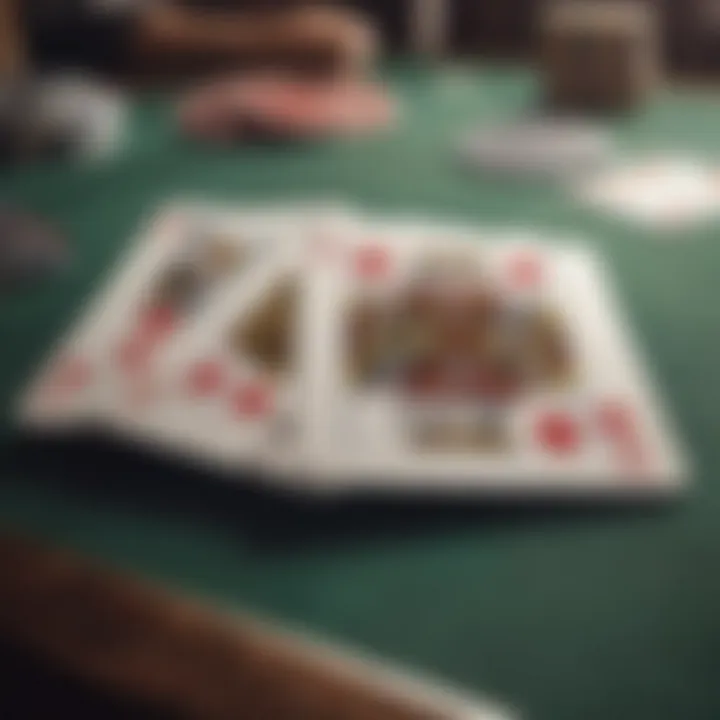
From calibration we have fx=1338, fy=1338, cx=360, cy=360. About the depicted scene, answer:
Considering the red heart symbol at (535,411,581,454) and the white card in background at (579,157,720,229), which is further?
the white card in background at (579,157,720,229)

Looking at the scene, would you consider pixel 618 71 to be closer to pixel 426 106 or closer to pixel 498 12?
pixel 426 106

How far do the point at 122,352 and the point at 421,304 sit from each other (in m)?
0.19

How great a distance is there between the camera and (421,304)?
0.85 m

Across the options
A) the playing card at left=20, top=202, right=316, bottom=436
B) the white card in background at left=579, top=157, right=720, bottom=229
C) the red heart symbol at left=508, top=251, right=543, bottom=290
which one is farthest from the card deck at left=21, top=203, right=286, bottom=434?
the white card in background at left=579, top=157, right=720, bottom=229

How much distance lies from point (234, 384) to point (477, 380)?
14 centimetres

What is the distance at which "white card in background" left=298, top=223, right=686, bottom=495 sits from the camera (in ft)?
2.23

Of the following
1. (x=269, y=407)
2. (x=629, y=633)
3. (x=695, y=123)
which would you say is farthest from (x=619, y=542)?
(x=695, y=123)

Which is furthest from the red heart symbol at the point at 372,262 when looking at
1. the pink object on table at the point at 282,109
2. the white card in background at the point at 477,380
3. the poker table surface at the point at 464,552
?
the pink object on table at the point at 282,109

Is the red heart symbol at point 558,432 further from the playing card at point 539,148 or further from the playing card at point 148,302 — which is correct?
the playing card at point 539,148

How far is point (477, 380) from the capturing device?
2.47 ft

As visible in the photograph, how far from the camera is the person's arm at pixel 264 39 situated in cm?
146

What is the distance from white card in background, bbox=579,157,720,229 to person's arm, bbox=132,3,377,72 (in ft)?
1.39

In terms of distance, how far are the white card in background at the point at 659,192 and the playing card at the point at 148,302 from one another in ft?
0.91

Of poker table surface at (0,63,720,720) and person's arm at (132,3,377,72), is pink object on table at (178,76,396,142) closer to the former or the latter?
person's arm at (132,3,377,72)
